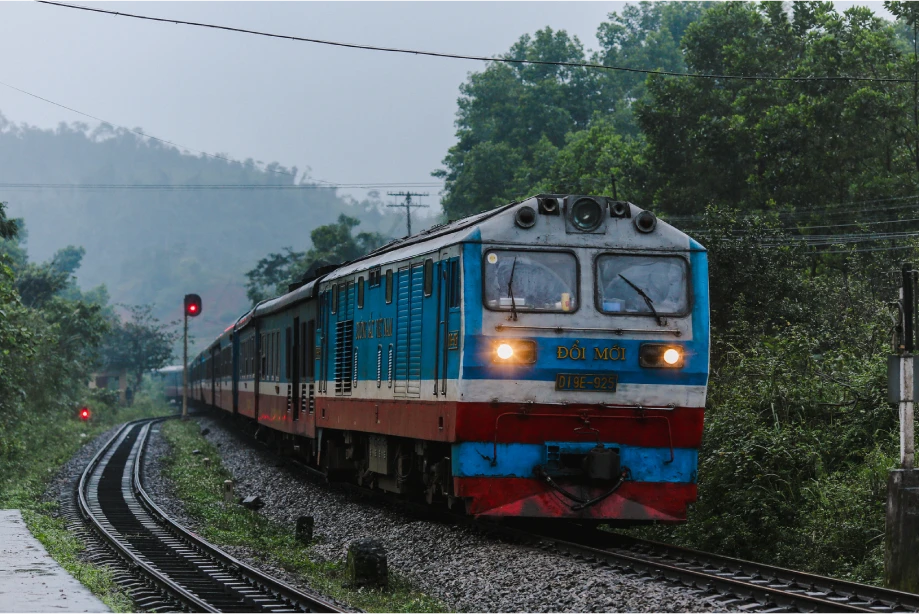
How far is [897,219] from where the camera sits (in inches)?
1389

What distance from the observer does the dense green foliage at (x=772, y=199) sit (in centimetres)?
1339

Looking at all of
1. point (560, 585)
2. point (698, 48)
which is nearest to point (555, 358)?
point (560, 585)

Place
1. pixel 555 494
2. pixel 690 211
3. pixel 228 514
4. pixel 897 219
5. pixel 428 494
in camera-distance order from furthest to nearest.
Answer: pixel 690 211, pixel 897 219, pixel 228 514, pixel 428 494, pixel 555 494

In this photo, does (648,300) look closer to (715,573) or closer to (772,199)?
(715,573)

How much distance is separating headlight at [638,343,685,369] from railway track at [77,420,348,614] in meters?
4.03

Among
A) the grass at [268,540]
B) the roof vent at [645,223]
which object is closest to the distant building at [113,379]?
the grass at [268,540]

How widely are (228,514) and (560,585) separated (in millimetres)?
9625

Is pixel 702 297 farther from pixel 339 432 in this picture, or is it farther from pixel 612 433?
pixel 339 432

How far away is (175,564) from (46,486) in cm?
1120

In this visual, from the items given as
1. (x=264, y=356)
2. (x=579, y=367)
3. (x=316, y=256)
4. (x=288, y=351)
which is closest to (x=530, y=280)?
(x=579, y=367)

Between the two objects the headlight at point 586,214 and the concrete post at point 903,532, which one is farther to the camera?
the headlight at point 586,214

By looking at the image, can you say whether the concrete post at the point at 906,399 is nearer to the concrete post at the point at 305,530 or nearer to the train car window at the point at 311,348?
the concrete post at the point at 305,530

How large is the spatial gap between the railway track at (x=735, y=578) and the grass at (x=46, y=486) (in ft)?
14.2

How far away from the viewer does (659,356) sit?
11.9m
